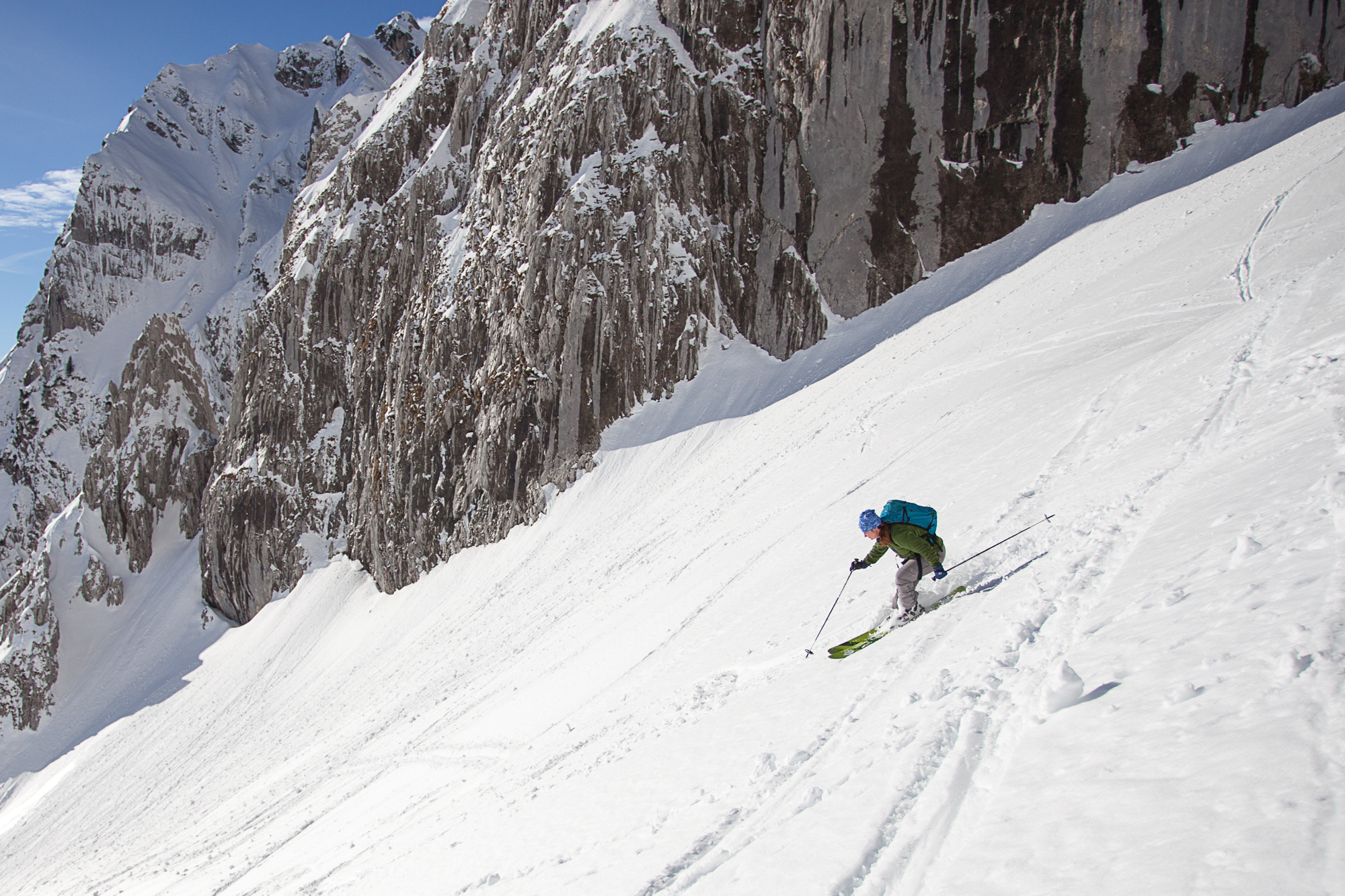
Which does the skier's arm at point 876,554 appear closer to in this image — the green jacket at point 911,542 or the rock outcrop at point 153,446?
the green jacket at point 911,542

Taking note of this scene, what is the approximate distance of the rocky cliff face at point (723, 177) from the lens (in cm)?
3184

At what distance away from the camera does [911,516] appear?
307 inches

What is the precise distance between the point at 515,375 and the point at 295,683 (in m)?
19.6

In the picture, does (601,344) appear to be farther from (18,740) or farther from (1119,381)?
(18,740)

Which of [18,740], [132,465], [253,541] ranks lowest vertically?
[18,740]

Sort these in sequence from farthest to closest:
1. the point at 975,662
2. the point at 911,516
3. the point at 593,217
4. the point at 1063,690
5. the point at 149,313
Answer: the point at 149,313
the point at 593,217
the point at 911,516
the point at 975,662
the point at 1063,690

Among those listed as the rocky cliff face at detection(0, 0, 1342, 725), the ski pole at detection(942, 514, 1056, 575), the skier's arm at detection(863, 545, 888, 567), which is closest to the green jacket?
the skier's arm at detection(863, 545, 888, 567)

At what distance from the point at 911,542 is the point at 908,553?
0.12 m

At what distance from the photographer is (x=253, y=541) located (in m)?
48.5

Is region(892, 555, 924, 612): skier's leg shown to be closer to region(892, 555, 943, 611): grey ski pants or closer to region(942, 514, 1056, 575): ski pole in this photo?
region(892, 555, 943, 611): grey ski pants

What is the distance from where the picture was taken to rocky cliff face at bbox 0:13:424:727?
57.3m

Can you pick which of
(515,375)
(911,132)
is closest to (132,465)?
(515,375)

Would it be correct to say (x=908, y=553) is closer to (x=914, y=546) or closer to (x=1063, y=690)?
(x=914, y=546)

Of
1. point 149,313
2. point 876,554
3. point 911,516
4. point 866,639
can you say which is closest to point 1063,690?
point 866,639
